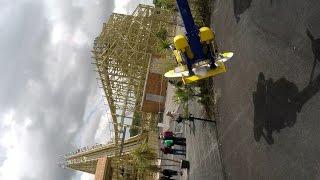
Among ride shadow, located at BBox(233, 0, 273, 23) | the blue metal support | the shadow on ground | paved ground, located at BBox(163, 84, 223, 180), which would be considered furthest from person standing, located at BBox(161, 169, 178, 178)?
the shadow on ground

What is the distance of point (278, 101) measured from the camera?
9367mm

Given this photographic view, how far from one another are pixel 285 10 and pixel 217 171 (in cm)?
586

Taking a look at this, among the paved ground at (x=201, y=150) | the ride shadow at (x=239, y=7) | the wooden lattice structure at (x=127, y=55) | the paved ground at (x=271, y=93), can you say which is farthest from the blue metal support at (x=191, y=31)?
the wooden lattice structure at (x=127, y=55)

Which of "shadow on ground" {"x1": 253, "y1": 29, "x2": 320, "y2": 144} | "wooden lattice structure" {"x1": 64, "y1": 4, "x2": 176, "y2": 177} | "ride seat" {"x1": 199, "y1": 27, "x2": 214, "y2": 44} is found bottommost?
"shadow on ground" {"x1": 253, "y1": 29, "x2": 320, "y2": 144}

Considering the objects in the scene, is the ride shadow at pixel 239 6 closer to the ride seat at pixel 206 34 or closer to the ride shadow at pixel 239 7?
the ride shadow at pixel 239 7

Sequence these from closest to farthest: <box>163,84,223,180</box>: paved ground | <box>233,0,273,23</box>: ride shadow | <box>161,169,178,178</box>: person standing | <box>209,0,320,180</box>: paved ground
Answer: <box>209,0,320,180</box>: paved ground, <box>233,0,273,23</box>: ride shadow, <box>163,84,223,180</box>: paved ground, <box>161,169,178,178</box>: person standing

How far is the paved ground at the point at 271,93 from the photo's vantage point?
8.07 meters

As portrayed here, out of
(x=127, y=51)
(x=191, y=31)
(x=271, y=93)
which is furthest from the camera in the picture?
(x=127, y=51)

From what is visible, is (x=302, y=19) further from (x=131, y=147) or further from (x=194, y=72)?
(x=131, y=147)

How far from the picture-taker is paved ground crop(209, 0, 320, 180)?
8.07 metres

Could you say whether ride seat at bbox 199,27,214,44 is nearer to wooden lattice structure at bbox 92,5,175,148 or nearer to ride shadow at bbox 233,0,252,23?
ride shadow at bbox 233,0,252,23

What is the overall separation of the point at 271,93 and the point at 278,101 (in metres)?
0.48

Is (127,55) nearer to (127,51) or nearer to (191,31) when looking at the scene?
(127,51)

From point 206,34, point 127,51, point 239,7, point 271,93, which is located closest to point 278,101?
point 271,93
